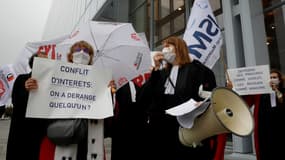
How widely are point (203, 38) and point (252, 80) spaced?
0.75 metres

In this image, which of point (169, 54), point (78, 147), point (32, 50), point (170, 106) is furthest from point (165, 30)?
point (78, 147)

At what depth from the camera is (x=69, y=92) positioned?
2.22 m

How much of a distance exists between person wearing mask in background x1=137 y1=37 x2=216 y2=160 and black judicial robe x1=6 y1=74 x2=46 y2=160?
3.13 feet

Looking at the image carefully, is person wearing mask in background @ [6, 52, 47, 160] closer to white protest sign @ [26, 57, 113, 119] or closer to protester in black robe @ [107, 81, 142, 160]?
white protest sign @ [26, 57, 113, 119]

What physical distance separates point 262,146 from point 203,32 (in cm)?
146

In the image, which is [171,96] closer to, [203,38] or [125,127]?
[125,127]

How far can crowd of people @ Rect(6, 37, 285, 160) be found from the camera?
83.7 inches

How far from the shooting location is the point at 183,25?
7129 millimetres

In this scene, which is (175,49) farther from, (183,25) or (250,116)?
(183,25)

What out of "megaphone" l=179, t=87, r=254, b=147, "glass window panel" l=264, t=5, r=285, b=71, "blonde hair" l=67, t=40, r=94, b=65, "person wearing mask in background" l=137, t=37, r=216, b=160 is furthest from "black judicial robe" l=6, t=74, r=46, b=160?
"glass window panel" l=264, t=5, r=285, b=71

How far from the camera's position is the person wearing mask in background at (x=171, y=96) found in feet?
6.87

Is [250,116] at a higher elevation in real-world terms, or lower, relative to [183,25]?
lower

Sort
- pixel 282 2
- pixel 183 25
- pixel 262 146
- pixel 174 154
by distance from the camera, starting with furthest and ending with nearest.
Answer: pixel 183 25 → pixel 282 2 → pixel 262 146 → pixel 174 154

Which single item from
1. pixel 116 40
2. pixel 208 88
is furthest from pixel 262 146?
pixel 116 40
